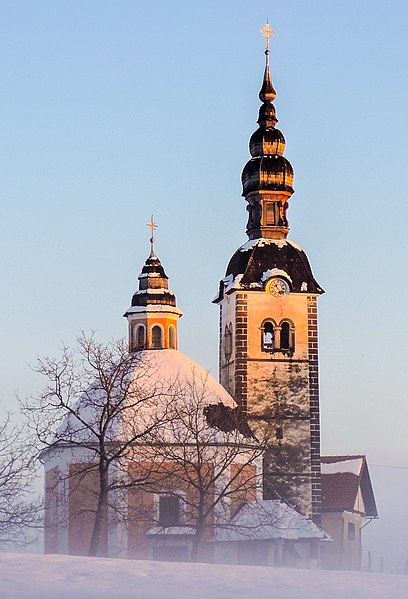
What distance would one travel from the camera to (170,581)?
860 inches

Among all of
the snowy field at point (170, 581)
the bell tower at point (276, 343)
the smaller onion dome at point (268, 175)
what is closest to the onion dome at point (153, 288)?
the bell tower at point (276, 343)

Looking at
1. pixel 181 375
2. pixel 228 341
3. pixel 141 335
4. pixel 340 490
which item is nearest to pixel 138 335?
pixel 141 335

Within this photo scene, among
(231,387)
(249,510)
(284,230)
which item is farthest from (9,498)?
(284,230)

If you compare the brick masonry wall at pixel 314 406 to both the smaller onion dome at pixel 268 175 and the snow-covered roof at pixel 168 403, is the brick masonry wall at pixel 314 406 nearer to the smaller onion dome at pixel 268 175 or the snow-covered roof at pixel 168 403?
the snow-covered roof at pixel 168 403

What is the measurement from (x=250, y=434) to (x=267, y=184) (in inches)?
518

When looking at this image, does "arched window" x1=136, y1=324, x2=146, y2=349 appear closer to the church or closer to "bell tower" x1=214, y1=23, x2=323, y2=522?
the church

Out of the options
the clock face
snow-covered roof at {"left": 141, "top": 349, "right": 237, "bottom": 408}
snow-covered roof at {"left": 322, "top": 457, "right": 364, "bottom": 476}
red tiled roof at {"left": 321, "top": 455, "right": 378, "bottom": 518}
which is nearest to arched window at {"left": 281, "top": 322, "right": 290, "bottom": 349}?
the clock face

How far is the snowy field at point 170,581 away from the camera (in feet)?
67.8

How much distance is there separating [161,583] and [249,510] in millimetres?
30845

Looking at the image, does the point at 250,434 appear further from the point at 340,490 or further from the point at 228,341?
the point at 340,490

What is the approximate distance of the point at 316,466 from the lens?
57.4m

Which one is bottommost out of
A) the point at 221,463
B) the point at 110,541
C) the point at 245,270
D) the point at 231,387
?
the point at 110,541

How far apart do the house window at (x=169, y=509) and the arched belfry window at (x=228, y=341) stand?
1042 cm

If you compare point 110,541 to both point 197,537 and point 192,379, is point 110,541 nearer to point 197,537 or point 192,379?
point 197,537
